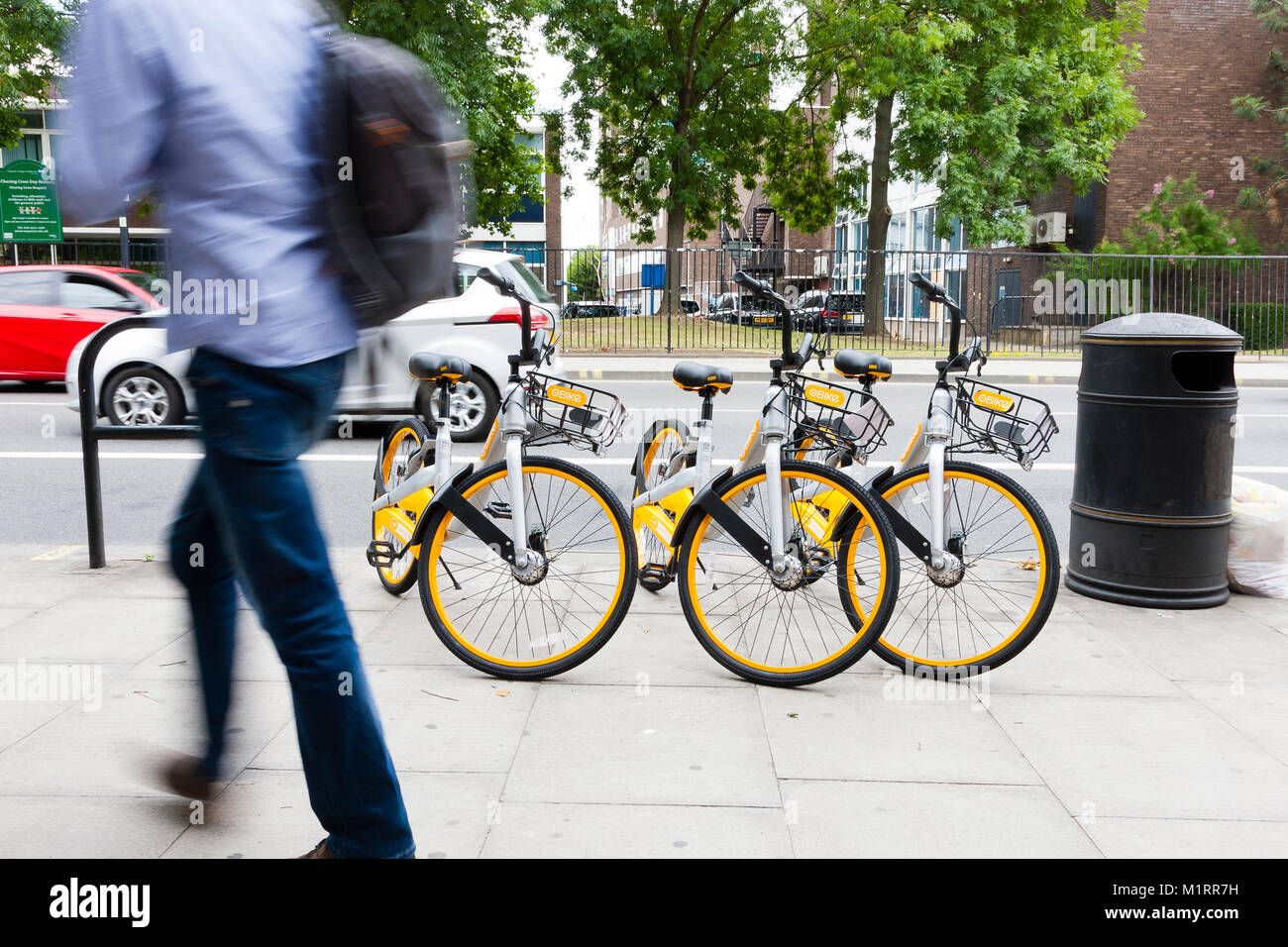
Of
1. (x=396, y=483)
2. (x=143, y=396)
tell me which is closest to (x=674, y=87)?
(x=143, y=396)

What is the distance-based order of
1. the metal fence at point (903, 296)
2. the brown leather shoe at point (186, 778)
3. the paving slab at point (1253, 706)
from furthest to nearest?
the metal fence at point (903, 296), the paving slab at point (1253, 706), the brown leather shoe at point (186, 778)

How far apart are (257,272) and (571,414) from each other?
89.3 inches

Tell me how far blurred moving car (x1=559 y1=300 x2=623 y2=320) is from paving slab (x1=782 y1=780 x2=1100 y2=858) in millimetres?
20310

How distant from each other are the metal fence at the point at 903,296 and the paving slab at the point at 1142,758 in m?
17.7

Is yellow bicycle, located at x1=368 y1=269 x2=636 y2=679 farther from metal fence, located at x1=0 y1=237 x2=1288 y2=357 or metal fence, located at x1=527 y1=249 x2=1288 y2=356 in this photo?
metal fence, located at x1=527 y1=249 x2=1288 y2=356

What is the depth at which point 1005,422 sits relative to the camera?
4.27 meters

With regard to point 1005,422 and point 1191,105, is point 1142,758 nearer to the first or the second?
point 1005,422

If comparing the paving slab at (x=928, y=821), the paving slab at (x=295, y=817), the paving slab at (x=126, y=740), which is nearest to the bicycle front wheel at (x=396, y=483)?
the paving slab at (x=126, y=740)

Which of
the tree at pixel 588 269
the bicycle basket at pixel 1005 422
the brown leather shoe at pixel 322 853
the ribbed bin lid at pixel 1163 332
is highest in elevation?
the tree at pixel 588 269

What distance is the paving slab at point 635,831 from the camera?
112 inches

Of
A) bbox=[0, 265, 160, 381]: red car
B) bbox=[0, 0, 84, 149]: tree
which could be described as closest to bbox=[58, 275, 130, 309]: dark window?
bbox=[0, 265, 160, 381]: red car

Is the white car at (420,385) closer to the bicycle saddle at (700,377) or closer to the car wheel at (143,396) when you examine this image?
the car wheel at (143,396)
